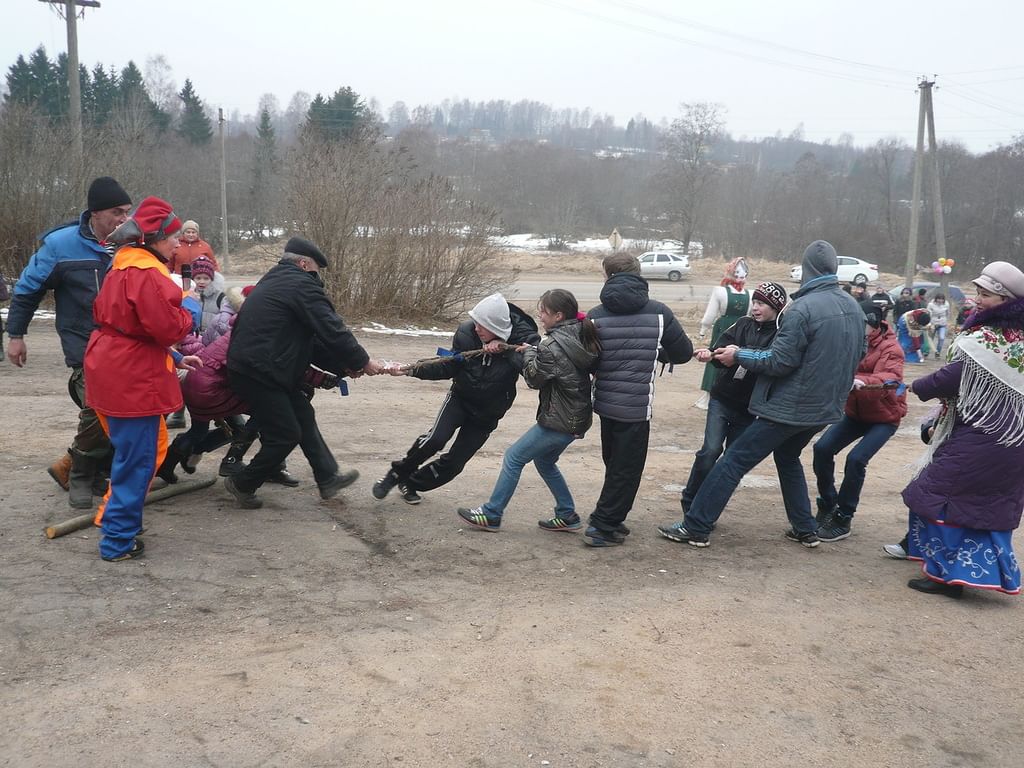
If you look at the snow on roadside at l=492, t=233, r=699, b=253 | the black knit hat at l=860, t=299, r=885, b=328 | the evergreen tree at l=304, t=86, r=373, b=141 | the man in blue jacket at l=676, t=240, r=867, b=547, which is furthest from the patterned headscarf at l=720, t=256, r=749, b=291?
the snow on roadside at l=492, t=233, r=699, b=253

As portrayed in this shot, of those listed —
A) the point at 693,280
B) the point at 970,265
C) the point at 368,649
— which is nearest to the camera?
the point at 368,649

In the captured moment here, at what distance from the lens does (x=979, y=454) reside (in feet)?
16.6

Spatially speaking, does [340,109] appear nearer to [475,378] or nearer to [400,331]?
[400,331]

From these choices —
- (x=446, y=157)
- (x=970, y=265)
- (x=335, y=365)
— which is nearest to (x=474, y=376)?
(x=335, y=365)

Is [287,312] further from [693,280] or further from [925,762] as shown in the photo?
[693,280]

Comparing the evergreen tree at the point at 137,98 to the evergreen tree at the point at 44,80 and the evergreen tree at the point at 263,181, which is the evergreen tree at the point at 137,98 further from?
the evergreen tree at the point at 263,181

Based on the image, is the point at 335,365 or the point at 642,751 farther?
the point at 335,365

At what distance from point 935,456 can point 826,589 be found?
1055 mm

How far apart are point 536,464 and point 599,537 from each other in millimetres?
638

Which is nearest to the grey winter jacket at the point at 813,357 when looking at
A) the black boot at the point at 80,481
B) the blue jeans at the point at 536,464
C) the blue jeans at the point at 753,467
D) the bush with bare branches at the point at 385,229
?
the blue jeans at the point at 753,467

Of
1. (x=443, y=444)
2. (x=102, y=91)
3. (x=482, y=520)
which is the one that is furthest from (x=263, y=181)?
(x=482, y=520)

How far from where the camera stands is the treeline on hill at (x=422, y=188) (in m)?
17.8

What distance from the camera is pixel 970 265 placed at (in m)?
52.4

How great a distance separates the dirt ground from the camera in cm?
345
